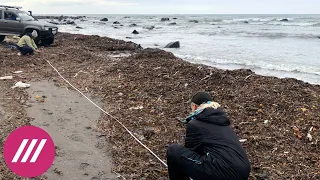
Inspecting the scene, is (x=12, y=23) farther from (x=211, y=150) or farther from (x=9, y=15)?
(x=211, y=150)

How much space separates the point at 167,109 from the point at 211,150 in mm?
3735

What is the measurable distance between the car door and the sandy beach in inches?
247

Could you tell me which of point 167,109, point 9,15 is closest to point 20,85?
point 167,109

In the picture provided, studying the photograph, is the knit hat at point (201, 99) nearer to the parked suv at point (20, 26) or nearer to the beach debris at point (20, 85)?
the beach debris at point (20, 85)

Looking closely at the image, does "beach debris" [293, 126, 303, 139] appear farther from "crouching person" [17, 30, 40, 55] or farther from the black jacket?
"crouching person" [17, 30, 40, 55]

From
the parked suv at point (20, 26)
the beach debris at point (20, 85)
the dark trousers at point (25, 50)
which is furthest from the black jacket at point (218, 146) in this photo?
the parked suv at point (20, 26)

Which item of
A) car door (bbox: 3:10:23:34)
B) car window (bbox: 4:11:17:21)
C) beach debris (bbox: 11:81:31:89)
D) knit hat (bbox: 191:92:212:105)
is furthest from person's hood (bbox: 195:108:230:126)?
car window (bbox: 4:11:17:21)

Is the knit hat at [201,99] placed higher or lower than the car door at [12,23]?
lower

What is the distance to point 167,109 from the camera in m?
6.81

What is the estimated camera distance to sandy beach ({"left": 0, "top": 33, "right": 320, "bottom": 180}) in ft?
15.1

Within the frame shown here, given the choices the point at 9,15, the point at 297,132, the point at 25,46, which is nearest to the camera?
the point at 297,132

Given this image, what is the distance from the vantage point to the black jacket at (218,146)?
3.04 meters

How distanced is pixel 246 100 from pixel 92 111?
326 centimetres

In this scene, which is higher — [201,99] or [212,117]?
[201,99]
